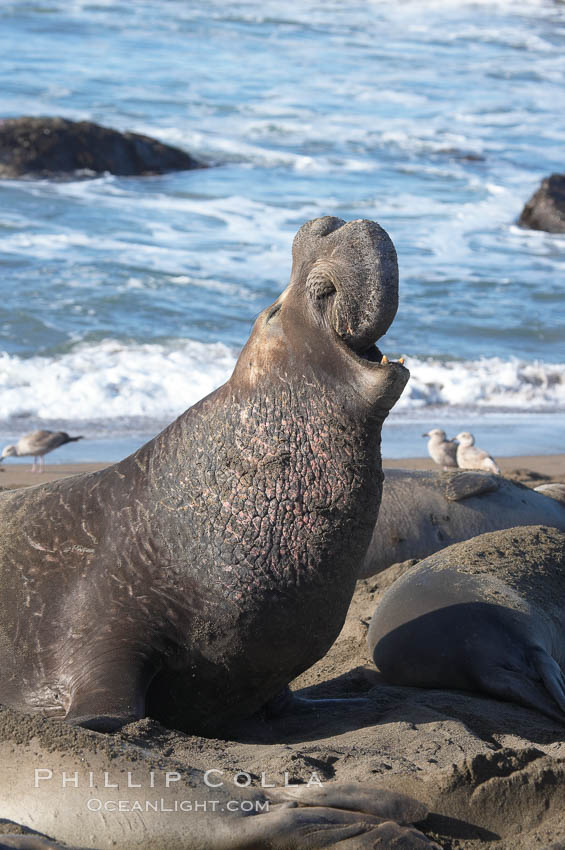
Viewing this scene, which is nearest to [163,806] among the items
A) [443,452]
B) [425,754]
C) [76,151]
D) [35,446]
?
[425,754]

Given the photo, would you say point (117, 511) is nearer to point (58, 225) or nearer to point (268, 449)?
point (268, 449)

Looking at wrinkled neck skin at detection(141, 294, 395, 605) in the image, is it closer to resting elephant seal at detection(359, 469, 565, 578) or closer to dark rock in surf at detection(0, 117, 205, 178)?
resting elephant seal at detection(359, 469, 565, 578)

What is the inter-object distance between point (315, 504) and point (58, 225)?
52.9 feet

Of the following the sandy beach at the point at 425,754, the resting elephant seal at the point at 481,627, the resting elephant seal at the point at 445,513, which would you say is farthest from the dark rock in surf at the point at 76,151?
the sandy beach at the point at 425,754

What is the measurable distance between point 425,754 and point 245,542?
34.1 inches

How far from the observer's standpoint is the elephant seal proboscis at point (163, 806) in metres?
2.65

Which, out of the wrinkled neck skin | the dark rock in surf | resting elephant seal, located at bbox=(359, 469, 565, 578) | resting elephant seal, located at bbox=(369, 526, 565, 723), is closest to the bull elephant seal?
the wrinkled neck skin

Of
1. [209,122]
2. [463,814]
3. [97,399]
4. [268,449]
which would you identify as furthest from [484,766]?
[209,122]

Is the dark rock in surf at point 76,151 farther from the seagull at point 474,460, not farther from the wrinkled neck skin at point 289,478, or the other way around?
the wrinkled neck skin at point 289,478

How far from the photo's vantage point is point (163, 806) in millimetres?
2736

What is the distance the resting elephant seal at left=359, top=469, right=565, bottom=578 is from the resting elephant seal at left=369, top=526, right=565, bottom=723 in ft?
5.84

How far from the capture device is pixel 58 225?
18859 millimetres

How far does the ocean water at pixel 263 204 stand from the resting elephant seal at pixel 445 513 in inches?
110

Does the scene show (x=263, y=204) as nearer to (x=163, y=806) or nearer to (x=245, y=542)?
(x=245, y=542)
